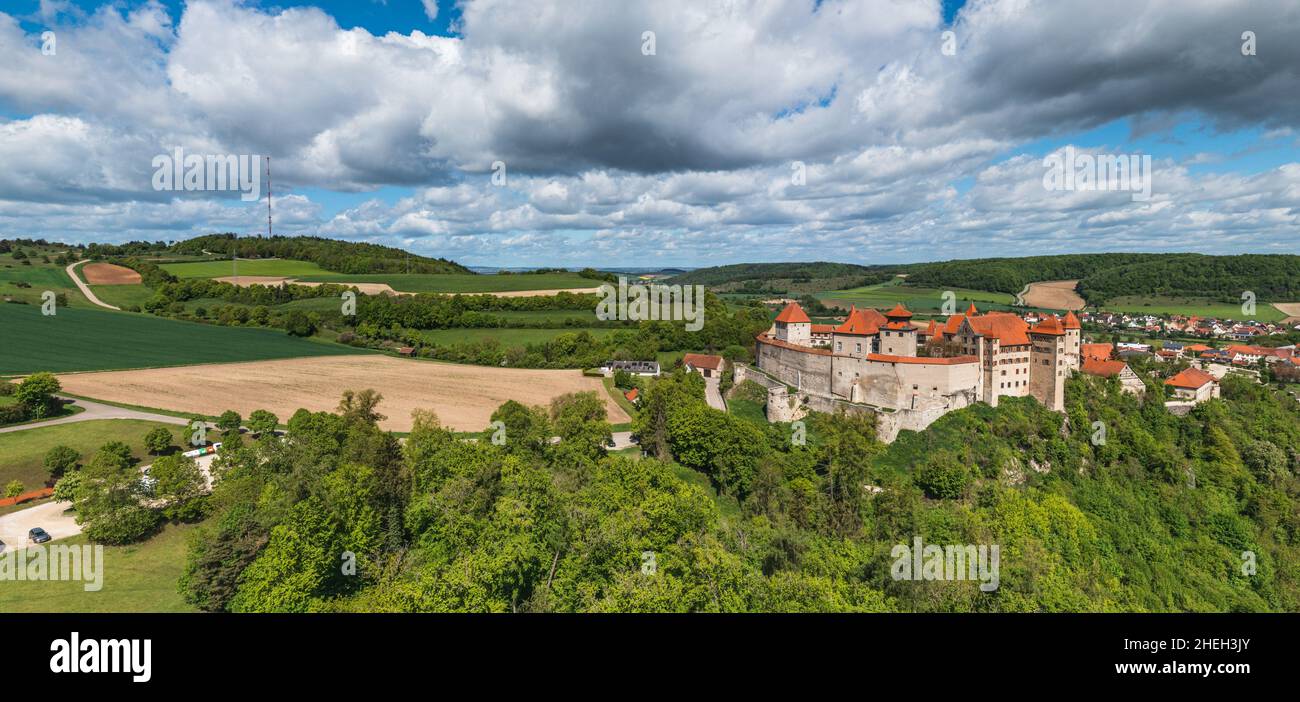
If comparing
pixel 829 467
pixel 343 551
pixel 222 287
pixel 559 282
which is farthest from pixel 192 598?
pixel 559 282

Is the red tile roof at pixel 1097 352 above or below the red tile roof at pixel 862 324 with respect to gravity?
below

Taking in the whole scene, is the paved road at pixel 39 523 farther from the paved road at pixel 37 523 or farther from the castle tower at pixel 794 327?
the castle tower at pixel 794 327

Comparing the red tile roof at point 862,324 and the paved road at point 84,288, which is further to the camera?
the paved road at point 84,288

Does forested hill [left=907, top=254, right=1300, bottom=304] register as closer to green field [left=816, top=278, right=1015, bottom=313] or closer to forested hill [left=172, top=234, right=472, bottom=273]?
green field [left=816, top=278, right=1015, bottom=313]

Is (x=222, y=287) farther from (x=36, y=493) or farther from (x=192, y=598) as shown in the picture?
(x=192, y=598)

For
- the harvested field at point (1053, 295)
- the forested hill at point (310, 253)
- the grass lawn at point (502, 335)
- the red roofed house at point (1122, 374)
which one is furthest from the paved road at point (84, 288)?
the harvested field at point (1053, 295)

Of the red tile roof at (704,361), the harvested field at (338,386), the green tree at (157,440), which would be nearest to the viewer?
the green tree at (157,440)

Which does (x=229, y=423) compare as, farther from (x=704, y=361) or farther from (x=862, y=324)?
(x=862, y=324)
